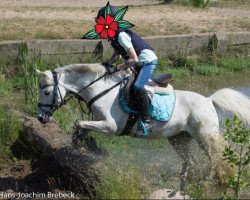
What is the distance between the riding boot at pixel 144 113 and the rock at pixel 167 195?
5.81 feet

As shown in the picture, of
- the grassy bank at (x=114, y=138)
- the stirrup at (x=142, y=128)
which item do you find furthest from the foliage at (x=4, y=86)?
the stirrup at (x=142, y=128)

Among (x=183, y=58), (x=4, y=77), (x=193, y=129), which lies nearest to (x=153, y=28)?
(x=183, y=58)

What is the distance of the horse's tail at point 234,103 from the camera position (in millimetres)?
8234

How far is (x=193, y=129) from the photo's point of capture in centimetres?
809

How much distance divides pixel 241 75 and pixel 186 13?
383cm

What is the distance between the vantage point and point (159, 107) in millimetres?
7934

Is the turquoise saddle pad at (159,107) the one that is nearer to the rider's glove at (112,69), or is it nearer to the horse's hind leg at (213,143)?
the rider's glove at (112,69)

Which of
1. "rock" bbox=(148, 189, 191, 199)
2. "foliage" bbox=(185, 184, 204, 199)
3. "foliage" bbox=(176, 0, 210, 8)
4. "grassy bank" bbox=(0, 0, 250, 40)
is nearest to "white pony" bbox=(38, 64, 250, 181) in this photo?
"foliage" bbox=(185, 184, 204, 199)

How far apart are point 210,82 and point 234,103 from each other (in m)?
5.63

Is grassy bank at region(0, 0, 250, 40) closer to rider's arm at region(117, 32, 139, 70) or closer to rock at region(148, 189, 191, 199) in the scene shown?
rider's arm at region(117, 32, 139, 70)

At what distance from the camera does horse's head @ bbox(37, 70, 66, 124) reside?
7.74m

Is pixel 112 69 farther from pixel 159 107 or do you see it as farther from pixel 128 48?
pixel 159 107

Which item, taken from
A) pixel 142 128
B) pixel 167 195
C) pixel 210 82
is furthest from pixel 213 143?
pixel 210 82

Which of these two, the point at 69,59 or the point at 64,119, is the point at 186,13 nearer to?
the point at 69,59
